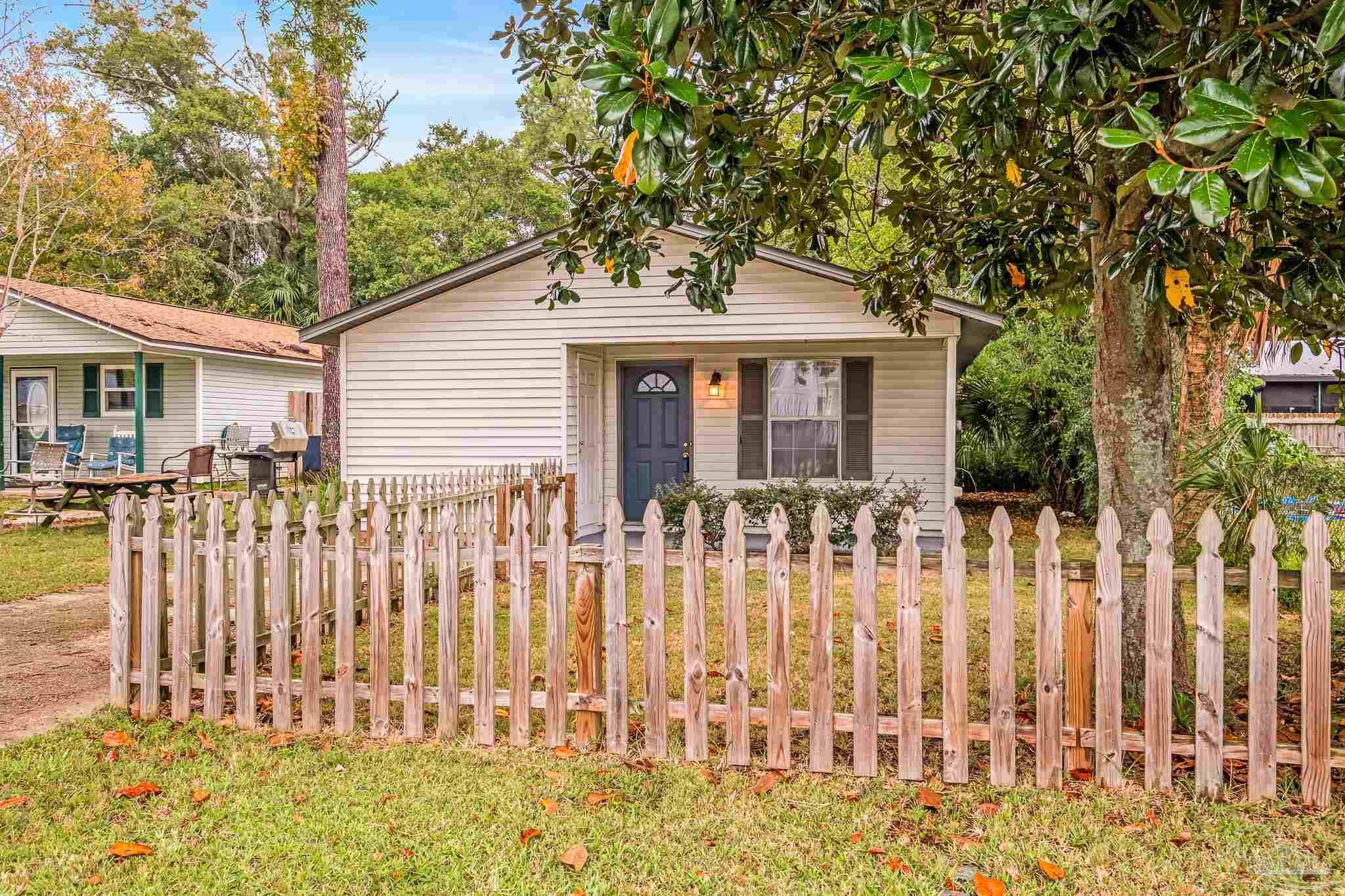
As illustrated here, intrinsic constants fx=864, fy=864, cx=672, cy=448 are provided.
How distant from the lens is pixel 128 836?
2.99 meters

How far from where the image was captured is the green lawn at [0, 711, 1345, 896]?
8.95 ft

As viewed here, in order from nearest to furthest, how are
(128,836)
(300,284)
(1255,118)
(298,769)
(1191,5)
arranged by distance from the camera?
1. (1255,118)
2. (1191,5)
3. (128,836)
4. (298,769)
5. (300,284)

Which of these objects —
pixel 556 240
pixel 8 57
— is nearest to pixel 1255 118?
pixel 556 240

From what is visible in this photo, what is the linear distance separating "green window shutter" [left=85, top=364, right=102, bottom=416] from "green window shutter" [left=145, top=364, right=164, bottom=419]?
919 millimetres

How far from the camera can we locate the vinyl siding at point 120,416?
59.9 ft

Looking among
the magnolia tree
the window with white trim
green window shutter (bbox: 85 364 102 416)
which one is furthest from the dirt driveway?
green window shutter (bbox: 85 364 102 416)

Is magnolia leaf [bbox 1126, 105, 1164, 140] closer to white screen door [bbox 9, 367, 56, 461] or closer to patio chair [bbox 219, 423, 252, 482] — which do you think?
patio chair [bbox 219, 423, 252, 482]

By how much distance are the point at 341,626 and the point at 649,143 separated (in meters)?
2.78

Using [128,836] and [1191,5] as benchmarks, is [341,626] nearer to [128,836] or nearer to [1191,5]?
[128,836]

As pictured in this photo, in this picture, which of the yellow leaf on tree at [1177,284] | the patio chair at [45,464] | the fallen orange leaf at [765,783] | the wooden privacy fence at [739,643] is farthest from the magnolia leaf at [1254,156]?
the patio chair at [45,464]

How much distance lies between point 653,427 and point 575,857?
9191mm

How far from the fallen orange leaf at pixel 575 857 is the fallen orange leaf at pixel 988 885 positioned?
1.24m

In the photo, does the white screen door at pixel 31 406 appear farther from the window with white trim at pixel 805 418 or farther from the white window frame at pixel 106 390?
the window with white trim at pixel 805 418

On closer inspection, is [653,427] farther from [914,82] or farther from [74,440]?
[74,440]
